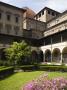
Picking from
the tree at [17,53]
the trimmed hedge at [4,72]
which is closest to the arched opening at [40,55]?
the tree at [17,53]

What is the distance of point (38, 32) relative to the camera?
2341 inches

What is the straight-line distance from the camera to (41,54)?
4969cm

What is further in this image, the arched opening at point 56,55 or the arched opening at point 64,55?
the arched opening at point 56,55

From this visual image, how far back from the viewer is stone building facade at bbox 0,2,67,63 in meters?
42.5

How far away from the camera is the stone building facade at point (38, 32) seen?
42513 millimetres

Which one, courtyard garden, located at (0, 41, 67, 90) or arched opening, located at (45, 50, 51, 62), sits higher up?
arched opening, located at (45, 50, 51, 62)

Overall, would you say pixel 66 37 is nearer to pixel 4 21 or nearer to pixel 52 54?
pixel 52 54

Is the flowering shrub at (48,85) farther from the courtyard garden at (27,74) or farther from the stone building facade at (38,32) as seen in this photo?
the stone building facade at (38,32)

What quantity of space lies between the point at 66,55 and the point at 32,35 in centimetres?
1812

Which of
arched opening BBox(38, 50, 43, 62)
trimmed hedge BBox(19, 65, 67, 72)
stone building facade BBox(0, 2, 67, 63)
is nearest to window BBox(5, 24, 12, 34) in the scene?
stone building facade BBox(0, 2, 67, 63)

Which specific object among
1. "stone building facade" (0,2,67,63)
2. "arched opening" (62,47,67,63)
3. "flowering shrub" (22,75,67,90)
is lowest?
"flowering shrub" (22,75,67,90)

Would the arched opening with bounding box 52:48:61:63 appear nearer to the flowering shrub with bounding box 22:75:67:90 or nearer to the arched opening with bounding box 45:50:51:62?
the arched opening with bounding box 45:50:51:62

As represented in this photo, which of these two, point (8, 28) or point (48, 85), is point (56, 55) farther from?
point (48, 85)

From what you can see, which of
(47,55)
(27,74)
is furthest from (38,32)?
(27,74)
